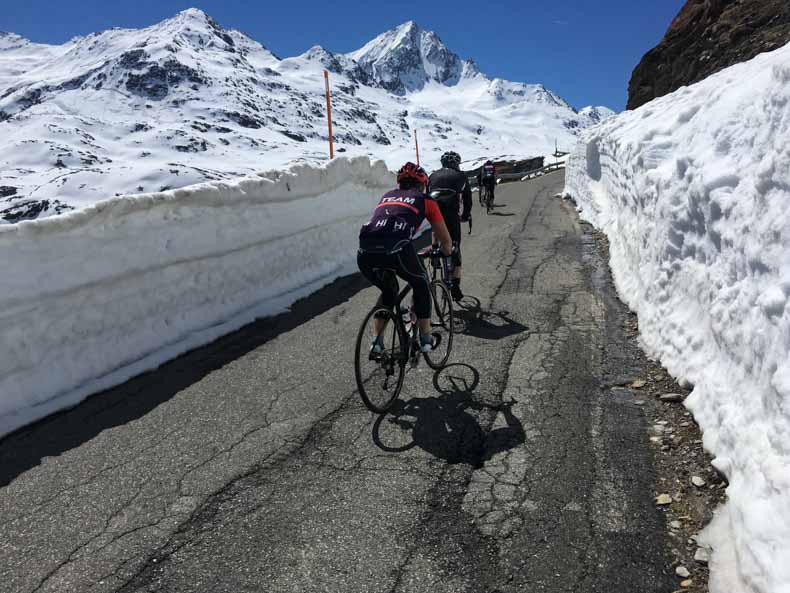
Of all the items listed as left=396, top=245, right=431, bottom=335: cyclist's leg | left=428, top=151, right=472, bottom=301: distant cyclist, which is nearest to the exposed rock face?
left=428, top=151, right=472, bottom=301: distant cyclist

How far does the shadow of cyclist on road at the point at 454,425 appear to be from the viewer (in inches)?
171

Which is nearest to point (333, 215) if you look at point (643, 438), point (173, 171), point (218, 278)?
point (218, 278)

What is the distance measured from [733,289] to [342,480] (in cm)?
318

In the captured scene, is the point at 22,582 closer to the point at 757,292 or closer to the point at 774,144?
the point at 757,292

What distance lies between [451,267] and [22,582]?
567cm

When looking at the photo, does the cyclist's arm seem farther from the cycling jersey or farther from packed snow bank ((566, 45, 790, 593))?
packed snow bank ((566, 45, 790, 593))

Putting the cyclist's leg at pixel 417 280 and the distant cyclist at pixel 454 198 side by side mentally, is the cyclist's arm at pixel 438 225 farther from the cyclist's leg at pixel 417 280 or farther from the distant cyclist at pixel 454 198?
the distant cyclist at pixel 454 198

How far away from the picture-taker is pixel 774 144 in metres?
3.90

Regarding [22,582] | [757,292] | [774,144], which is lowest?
[22,582]

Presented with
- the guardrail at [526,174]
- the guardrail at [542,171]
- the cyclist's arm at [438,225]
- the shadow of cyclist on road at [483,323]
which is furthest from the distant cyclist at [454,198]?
the guardrail at [542,171]

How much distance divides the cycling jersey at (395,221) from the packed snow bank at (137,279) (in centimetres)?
311

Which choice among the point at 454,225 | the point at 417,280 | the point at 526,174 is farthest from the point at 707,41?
the point at 526,174

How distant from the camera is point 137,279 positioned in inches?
267

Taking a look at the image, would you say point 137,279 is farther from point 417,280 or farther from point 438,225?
point 438,225
